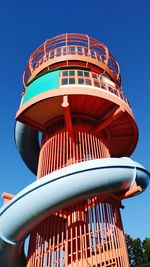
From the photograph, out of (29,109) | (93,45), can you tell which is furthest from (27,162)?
(93,45)

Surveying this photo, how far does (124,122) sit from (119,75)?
3981mm

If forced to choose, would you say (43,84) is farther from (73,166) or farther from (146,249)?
(146,249)

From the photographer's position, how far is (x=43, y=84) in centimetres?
1155

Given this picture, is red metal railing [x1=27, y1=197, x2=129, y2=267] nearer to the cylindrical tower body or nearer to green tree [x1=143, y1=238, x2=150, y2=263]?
the cylindrical tower body

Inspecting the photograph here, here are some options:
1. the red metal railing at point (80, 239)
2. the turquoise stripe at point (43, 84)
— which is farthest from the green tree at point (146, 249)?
the turquoise stripe at point (43, 84)

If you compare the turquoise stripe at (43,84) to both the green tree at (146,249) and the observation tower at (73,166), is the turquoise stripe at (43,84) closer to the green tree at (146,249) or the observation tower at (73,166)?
the observation tower at (73,166)

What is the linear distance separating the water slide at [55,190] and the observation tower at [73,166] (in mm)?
31

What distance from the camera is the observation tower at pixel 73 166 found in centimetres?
845

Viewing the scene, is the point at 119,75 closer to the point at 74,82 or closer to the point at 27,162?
the point at 74,82

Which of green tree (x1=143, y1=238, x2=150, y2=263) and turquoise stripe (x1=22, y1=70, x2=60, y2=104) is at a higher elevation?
turquoise stripe (x1=22, y1=70, x2=60, y2=104)

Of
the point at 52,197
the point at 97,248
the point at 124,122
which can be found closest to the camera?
the point at 52,197

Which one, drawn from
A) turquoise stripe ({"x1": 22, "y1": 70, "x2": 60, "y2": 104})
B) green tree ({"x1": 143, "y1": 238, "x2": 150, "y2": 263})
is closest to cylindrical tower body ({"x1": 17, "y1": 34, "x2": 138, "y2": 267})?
turquoise stripe ({"x1": 22, "y1": 70, "x2": 60, "y2": 104})

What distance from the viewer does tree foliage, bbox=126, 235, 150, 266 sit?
29344 millimetres

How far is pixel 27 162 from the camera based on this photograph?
50.9 feet
